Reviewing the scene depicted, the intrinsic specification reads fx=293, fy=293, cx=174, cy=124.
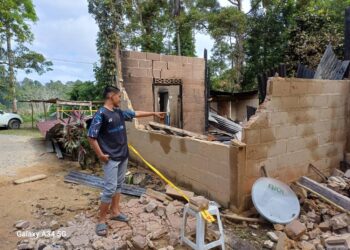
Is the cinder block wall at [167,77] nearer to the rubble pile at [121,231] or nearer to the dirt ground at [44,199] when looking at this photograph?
the dirt ground at [44,199]

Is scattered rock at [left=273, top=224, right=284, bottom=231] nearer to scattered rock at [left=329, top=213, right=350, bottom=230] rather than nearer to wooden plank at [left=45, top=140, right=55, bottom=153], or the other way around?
scattered rock at [left=329, top=213, right=350, bottom=230]

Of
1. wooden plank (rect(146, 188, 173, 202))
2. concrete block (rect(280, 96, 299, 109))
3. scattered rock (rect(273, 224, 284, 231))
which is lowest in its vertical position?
scattered rock (rect(273, 224, 284, 231))

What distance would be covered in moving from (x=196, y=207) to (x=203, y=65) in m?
6.05

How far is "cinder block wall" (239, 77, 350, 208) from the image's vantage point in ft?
13.8

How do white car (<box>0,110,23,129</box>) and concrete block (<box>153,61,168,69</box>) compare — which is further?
white car (<box>0,110,23,129</box>)

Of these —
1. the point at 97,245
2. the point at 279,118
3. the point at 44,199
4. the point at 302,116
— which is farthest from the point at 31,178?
the point at 302,116

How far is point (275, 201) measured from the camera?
4102 mm

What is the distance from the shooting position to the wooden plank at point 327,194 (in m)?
4.20

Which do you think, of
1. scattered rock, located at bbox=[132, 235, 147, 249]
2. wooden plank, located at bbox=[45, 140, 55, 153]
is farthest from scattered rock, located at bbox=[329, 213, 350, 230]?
wooden plank, located at bbox=[45, 140, 55, 153]

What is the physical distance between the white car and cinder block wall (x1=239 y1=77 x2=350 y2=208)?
13975mm

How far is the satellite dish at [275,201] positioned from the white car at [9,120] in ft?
46.2

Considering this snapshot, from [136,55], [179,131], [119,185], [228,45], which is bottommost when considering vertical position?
[119,185]

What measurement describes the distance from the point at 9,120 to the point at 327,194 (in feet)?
48.3

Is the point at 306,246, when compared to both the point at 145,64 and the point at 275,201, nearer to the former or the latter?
the point at 275,201
